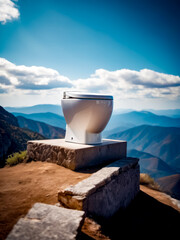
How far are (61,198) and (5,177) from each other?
1.60 m

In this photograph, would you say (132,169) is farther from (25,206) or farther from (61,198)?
(25,206)

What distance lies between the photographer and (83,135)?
4109 millimetres

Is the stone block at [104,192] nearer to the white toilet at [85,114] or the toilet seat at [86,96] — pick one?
the white toilet at [85,114]

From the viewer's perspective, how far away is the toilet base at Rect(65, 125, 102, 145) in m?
4.10

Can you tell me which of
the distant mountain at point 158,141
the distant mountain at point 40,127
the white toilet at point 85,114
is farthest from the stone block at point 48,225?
the distant mountain at point 158,141

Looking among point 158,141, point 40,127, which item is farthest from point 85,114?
point 158,141

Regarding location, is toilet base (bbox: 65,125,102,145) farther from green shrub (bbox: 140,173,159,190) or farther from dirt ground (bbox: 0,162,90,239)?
green shrub (bbox: 140,173,159,190)

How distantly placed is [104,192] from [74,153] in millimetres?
1074

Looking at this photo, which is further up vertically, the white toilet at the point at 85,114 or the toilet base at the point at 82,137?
the white toilet at the point at 85,114

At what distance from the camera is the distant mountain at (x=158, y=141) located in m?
98.2

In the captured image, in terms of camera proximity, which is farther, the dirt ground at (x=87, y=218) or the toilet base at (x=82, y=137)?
the toilet base at (x=82, y=137)

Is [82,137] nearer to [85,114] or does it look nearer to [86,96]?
[85,114]

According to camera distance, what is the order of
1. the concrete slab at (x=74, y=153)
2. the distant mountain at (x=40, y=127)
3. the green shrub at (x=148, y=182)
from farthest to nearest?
the distant mountain at (x=40, y=127)
the green shrub at (x=148, y=182)
the concrete slab at (x=74, y=153)

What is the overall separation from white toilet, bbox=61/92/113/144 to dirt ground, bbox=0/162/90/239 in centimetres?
97
